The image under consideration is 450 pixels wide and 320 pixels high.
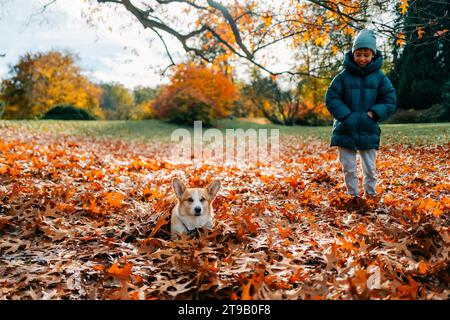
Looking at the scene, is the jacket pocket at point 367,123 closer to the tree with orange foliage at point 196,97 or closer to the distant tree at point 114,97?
the tree with orange foliage at point 196,97

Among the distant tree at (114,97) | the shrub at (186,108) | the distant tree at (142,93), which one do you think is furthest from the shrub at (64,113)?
the distant tree at (142,93)

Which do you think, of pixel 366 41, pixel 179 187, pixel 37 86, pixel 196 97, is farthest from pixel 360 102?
pixel 37 86

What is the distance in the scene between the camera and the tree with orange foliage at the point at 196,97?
25453 millimetres

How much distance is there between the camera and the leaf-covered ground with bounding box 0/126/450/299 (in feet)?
8.21

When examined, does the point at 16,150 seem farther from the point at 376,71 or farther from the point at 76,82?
the point at 76,82

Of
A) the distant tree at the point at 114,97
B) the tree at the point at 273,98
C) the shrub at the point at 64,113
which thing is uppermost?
the distant tree at the point at 114,97

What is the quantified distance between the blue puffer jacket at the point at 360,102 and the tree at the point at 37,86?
3906cm

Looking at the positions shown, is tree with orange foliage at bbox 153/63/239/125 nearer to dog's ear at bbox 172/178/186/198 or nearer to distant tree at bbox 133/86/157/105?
dog's ear at bbox 172/178/186/198

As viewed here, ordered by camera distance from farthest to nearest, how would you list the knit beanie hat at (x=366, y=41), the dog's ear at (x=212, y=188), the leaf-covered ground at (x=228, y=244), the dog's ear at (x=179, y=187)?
the knit beanie hat at (x=366, y=41), the dog's ear at (x=212, y=188), the dog's ear at (x=179, y=187), the leaf-covered ground at (x=228, y=244)

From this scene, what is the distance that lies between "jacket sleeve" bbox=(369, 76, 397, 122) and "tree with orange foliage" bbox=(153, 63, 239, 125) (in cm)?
2101

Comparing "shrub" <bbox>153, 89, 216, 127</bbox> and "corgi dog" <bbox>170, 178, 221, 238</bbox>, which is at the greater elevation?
"shrub" <bbox>153, 89, 216, 127</bbox>

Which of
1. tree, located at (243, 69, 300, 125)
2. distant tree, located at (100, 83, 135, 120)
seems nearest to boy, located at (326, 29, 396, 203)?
tree, located at (243, 69, 300, 125)

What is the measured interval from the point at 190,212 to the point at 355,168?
2627 millimetres
